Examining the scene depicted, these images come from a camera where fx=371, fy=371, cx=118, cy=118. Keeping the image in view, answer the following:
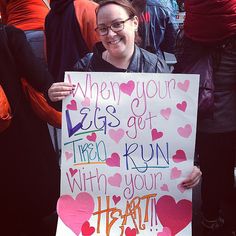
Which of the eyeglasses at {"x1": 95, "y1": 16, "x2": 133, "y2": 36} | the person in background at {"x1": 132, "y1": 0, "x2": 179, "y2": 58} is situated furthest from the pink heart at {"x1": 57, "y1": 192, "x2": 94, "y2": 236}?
the person in background at {"x1": 132, "y1": 0, "x2": 179, "y2": 58}

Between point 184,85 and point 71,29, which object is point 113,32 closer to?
point 184,85

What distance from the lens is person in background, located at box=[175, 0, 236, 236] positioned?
1.58 m

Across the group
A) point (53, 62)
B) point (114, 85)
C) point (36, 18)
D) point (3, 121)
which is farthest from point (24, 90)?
point (36, 18)

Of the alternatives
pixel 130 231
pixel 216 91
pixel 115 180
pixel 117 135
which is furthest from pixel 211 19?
pixel 130 231

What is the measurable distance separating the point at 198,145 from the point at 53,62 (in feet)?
3.23

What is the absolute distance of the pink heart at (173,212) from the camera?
1313 millimetres

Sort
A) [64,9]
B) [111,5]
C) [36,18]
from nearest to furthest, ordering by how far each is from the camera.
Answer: [111,5] → [64,9] → [36,18]

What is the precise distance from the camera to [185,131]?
1310mm

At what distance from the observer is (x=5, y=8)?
2326 millimetres

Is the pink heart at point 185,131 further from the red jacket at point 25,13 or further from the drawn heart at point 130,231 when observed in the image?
the red jacket at point 25,13

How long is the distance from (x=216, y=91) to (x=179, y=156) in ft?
1.77

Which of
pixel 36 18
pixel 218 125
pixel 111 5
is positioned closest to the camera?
pixel 111 5

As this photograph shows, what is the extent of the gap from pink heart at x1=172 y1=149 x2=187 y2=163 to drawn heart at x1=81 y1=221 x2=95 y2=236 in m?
0.38

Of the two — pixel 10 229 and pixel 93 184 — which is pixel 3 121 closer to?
pixel 93 184
